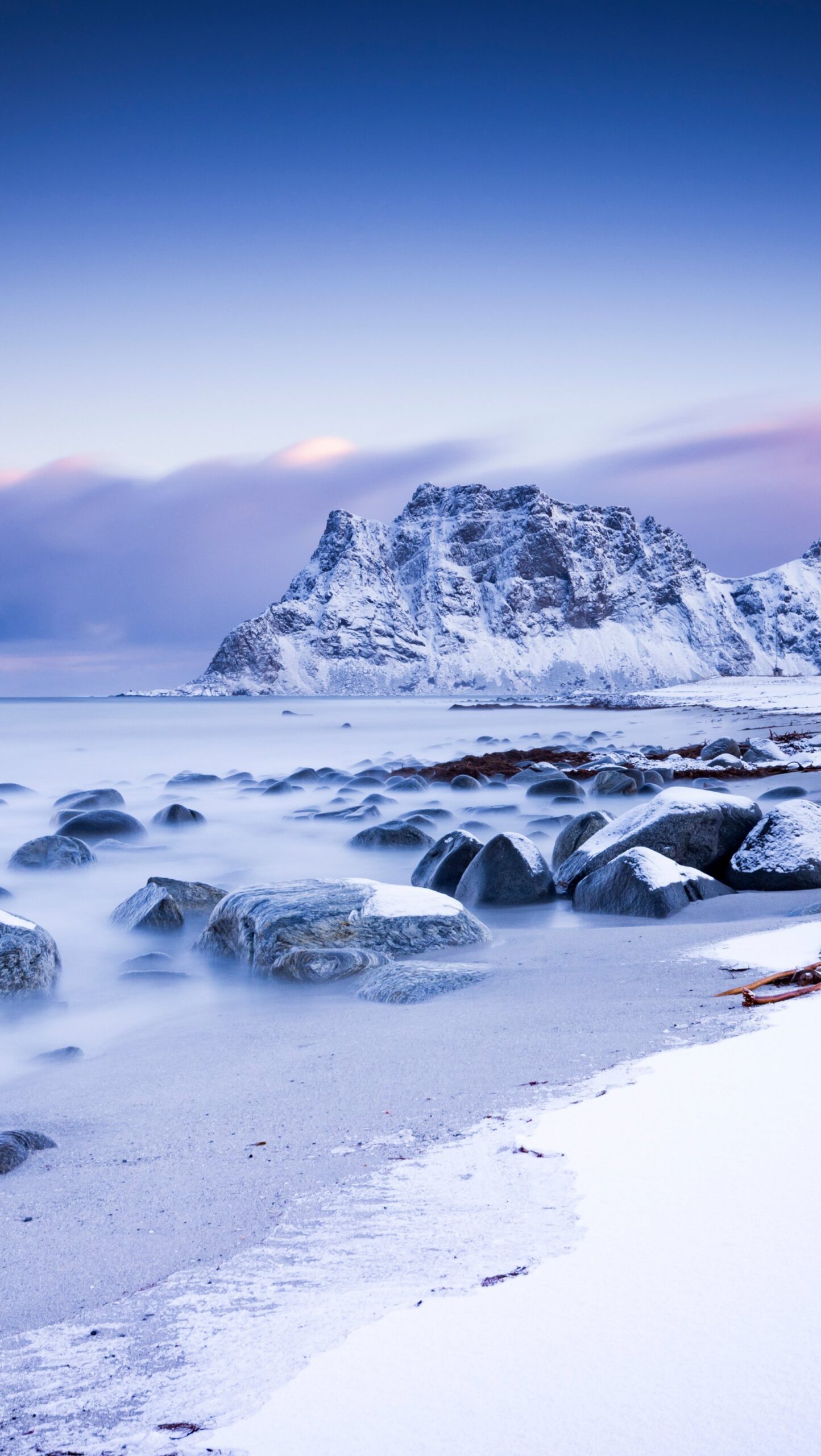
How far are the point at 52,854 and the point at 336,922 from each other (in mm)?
4241

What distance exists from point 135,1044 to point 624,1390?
9.97ft

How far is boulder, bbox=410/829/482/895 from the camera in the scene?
242 inches

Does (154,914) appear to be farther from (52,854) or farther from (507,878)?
(52,854)

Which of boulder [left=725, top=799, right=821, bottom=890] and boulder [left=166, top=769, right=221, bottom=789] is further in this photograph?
boulder [left=166, top=769, right=221, bottom=789]

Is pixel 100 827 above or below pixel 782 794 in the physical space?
above

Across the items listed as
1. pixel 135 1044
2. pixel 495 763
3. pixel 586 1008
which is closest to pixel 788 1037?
pixel 586 1008

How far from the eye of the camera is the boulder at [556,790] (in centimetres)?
1051

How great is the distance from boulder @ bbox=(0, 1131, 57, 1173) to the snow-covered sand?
140 centimetres

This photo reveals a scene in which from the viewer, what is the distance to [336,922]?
449 cm

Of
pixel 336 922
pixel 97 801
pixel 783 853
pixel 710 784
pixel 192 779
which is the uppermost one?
pixel 97 801

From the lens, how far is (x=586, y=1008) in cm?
327

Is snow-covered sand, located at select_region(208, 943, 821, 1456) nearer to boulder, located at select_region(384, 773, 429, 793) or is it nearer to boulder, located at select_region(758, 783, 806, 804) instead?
boulder, located at select_region(758, 783, 806, 804)

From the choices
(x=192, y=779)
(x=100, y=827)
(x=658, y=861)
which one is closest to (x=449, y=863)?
(x=658, y=861)

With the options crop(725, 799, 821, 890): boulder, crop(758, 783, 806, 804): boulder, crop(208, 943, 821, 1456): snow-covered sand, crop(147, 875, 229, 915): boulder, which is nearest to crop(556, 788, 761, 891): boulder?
crop(725, 799, 821, 890): boulder
